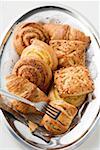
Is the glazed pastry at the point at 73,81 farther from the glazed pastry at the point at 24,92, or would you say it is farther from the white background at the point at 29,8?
the white background at the point at 29,8

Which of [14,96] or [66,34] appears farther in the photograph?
[66,34]

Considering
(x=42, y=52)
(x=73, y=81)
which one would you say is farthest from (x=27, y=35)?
(x=73, y=81)

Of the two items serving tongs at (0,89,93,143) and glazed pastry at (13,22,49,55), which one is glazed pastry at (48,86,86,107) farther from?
glazed pastry at (13,22,49,55)

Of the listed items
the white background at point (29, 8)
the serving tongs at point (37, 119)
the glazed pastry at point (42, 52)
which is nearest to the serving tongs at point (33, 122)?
the serving tongs at point (37, 119)

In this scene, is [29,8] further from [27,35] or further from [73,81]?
[73,81]

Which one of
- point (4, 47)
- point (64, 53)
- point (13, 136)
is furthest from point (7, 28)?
point (13, 136)

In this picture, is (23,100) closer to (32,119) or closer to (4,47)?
(32,119)

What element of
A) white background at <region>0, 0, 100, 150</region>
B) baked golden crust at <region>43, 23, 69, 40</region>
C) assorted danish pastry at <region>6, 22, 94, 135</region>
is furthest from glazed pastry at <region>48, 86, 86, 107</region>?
white background at <region>0, 0, 100, 150</region>

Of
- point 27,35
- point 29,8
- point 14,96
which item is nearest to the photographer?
point 14,96
